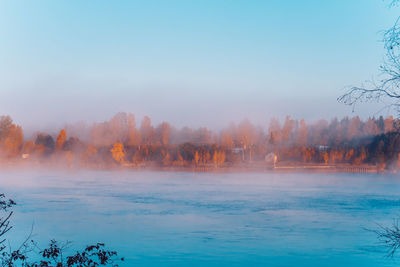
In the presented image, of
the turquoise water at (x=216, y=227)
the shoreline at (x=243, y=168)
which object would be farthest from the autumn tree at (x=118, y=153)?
the turquoise water at (x=216, y=227)

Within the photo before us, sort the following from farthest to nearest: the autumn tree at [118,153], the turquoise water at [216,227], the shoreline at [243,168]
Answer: the autumn tree at [118,153] → the shoreline at [243,168] → the turquoise water at [216,227]

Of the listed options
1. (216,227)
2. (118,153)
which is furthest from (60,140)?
(216,227)

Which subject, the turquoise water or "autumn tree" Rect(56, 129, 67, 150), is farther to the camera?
"autumn tree" Rect(56, 129, 67, 150)

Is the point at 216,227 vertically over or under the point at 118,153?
under

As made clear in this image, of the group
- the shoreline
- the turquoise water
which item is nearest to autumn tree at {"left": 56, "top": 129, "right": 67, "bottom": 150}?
the shoreline

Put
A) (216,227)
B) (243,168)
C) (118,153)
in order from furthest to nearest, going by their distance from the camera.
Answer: (118,153), (243,168), (216,227)

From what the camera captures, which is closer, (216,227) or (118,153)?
(216,227)

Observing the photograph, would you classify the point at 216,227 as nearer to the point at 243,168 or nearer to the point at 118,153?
the point at 243,168

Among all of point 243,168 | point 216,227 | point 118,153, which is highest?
point 118,153

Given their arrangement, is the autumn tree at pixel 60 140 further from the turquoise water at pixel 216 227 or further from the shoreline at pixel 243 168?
the turquoise water at pixel 216 227

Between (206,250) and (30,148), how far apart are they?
85.9 metres

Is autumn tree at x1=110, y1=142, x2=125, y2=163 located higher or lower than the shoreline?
higher

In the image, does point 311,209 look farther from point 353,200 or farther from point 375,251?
point 375,251

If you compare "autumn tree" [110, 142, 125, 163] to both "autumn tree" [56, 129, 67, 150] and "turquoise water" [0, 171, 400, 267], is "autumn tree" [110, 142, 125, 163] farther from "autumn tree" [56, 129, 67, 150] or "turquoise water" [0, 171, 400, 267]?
"turquoise water" [0, 171, 400, 267]
